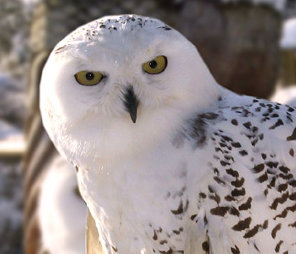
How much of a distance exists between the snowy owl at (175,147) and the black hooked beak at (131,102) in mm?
18

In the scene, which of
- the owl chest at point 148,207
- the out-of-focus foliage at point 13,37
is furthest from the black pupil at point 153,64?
the out-of-focus foliage at point 13,37

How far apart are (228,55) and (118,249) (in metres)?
1.67

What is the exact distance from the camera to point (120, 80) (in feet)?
3.79

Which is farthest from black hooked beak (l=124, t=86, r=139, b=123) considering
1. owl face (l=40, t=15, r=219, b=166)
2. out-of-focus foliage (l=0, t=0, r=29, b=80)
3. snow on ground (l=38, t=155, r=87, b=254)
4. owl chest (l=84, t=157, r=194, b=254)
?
out-of-focus foliage (l=0, t=0, r=29, b=80)

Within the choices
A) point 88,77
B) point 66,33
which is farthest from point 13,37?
point 88,77

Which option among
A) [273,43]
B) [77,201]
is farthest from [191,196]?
[273,43]

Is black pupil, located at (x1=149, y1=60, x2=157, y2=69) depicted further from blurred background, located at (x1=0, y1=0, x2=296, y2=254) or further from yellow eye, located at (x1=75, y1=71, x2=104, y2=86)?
blurred background, located at (x1=0, y1=0, x2=296, y2=254)

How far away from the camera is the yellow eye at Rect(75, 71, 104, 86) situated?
1.17 m

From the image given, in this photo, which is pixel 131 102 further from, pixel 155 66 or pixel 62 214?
pixel 62 214

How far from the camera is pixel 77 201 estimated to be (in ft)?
7.45

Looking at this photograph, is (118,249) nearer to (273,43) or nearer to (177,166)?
(177,166)

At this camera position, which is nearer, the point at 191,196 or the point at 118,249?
the point at 191,196

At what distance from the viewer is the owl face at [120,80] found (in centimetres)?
115

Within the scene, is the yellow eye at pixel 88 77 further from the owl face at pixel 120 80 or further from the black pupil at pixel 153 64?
the black pupil at pixel 153 64
